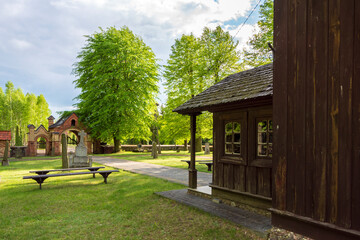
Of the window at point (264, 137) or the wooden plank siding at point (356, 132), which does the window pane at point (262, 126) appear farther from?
the wooden plank siding at point (356, 132)

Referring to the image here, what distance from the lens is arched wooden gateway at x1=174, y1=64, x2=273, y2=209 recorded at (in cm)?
585

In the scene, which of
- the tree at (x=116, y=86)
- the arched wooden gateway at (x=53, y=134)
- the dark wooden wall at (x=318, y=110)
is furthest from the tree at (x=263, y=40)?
the arched wooden gateway at (x=53, y=134)

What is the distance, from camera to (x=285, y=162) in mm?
3516

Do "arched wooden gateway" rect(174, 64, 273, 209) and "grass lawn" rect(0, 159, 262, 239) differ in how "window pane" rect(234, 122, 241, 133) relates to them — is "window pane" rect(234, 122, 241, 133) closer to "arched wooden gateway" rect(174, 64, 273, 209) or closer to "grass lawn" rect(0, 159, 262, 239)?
"arched wooden gateway" rect(174, 64, 273, 209)

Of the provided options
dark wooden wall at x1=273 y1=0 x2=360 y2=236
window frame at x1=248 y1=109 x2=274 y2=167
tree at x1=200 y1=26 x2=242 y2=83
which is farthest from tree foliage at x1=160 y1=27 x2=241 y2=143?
dark wooden wall at x1=273 y1=0 x2=360 y2=236

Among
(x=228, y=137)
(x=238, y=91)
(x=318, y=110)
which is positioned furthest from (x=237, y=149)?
(x=318, y=110)

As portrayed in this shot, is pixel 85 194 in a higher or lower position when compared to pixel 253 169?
lower

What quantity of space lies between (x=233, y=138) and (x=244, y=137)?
0.50m

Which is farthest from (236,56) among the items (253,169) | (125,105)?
(253,169)

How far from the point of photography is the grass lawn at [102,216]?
4.86 metres

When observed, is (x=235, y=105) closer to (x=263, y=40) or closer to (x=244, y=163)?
(x=244, y=163)

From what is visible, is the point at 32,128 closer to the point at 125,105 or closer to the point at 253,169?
the point at 125,105

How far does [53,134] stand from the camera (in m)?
25.6

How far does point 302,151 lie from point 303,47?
4.85 feet
